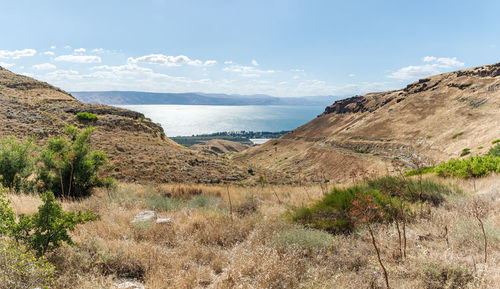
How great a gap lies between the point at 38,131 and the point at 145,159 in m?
13.0

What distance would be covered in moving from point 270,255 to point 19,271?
3.17 meters

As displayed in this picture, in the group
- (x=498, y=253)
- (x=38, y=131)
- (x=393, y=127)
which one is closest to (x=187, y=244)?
(x=498, y=253)

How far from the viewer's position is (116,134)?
3362 centimetres

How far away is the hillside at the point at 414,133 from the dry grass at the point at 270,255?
35651 mm

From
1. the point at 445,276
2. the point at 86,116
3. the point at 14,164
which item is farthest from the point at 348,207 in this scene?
the point at 86,116

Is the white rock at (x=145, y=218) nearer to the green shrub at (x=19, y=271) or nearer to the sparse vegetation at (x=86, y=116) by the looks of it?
the green shrub at (x=19, y=271)

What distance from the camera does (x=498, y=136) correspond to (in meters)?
37.9

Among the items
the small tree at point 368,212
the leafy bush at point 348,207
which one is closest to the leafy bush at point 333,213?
the leafy bush at point 348,207

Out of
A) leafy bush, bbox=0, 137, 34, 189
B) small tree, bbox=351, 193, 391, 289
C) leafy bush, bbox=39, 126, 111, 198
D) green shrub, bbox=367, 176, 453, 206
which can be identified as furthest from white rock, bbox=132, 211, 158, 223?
leafy bush, bbox=0, 137, 34, 189

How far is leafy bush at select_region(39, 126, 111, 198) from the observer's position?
9109 mm

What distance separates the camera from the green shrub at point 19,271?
275 centimetres

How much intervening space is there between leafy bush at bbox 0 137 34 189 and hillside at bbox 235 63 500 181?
34.8 meters

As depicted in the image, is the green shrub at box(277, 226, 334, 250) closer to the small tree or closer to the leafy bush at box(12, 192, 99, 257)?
the small tree

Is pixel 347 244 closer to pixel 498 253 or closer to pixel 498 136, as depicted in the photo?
pixel 498 253
